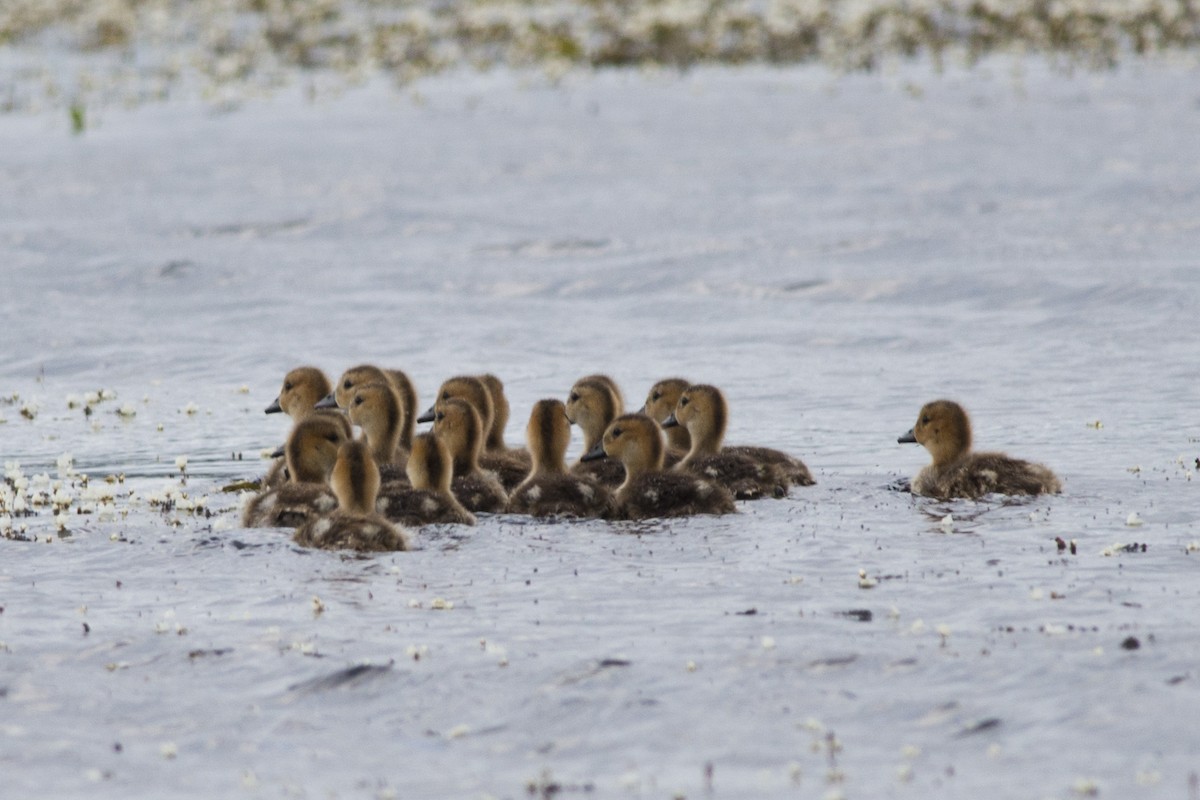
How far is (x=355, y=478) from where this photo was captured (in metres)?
10.9

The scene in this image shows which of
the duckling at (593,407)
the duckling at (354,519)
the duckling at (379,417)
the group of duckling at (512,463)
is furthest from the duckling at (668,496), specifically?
the duckling at (379,417)

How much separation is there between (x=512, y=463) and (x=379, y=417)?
922 mm

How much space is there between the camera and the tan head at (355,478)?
1089 cm

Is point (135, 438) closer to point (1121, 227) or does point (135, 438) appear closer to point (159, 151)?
point (1121, 227)

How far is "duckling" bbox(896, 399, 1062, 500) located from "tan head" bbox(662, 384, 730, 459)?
4.52ft

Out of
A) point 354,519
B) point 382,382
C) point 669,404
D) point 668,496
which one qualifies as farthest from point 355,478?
point 669,404

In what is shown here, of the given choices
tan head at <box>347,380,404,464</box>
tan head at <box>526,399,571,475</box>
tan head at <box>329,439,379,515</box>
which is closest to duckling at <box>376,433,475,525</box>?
tan head at <box>329,439,379,515</box>

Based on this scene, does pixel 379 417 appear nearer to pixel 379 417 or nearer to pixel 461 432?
pixel 379 417

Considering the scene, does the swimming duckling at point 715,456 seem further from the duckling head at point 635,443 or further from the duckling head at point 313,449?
the duckling head at point 313,449

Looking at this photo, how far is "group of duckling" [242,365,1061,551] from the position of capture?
11.3 metres

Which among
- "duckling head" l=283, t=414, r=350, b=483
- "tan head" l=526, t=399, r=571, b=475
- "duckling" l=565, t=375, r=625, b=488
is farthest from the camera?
"duckling" l=565, t=375, r=625, b=488

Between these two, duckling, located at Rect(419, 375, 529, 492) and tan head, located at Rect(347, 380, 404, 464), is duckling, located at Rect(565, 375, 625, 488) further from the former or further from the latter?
tan head, located at Rect(347, 380, 404, 464)

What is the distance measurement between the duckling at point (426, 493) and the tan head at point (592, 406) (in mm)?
1654

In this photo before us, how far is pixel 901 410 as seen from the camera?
1557 centimetres
